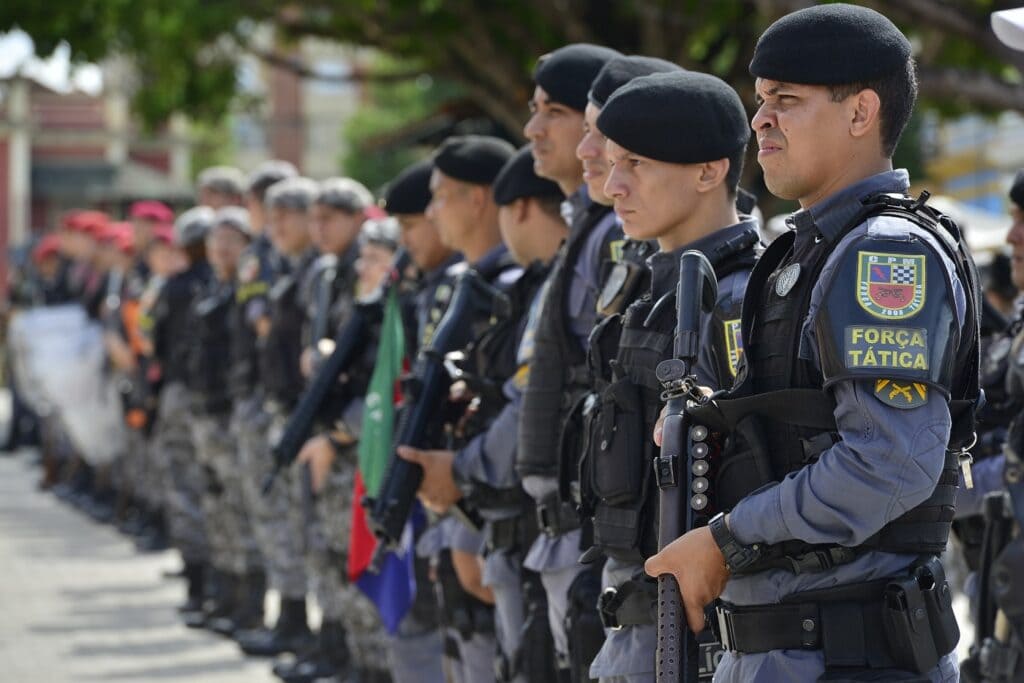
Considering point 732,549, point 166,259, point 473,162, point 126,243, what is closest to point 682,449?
point 732,549

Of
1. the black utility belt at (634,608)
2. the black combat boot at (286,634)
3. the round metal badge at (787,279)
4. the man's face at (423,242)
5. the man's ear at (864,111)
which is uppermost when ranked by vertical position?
the man's ear at (864,111)

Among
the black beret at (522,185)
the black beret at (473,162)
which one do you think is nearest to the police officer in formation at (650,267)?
the black beret at (522,185)

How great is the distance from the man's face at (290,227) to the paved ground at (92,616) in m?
2.11

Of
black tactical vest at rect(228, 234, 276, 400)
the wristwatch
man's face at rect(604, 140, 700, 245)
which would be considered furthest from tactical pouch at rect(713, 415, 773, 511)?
black tactical vest at rect(228, 234, 276, 400)

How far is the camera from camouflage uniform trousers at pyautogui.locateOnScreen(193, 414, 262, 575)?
10711 millimetres

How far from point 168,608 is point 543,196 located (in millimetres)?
6227

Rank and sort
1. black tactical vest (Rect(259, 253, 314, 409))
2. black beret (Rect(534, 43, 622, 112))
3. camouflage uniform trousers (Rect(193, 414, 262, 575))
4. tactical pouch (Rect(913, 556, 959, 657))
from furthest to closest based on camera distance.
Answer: camouflage uniform trousers (Rect(193, 414, 262, 575)) → black tactical vest (Rect(259, 253, 314, 409)) → black beret (Rect(534, 43, 622, 112)) → tactical pouch (Rect(913, 556, 959, 657))

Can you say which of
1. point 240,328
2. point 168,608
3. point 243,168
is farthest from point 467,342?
point 243,168

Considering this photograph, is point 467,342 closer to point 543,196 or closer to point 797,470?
point 543,196

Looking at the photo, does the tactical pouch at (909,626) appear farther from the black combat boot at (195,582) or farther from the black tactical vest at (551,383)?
the black combat boot at (195,582)

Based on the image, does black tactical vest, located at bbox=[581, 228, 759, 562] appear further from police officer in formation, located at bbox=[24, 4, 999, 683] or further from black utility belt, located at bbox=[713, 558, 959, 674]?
black utility belt, located at bbox=[713, 558, 959, 674]

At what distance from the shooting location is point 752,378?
145 inches

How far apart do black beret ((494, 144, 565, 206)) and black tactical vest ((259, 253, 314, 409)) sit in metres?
3.77

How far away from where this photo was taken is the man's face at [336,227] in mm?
8859
